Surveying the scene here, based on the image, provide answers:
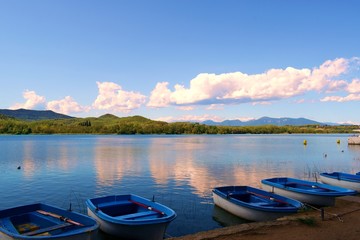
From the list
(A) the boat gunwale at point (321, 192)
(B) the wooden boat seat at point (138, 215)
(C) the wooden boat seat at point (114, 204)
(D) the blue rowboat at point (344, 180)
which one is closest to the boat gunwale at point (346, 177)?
(D) the blue rowboat at point (344, 180)

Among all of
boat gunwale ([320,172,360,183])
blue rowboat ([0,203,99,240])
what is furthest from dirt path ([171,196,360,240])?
boat gunwale ([320,172,360,183])

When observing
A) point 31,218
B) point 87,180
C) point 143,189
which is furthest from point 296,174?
point 31,218

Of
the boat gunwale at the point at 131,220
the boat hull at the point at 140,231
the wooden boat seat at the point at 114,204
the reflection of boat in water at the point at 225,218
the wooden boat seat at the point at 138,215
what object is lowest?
the reflection of boat in water at the point at 225,218

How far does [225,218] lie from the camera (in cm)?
2050

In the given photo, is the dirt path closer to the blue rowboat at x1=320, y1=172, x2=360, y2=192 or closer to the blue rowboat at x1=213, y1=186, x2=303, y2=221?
the blue rowboat at x1=213, y1=186, x2=303, y2=221

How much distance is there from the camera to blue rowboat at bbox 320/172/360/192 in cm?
2725

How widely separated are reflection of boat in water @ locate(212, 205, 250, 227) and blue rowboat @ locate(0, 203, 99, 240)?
29.5 ft

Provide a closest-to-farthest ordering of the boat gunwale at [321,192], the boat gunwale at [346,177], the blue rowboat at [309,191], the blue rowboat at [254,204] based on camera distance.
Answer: the blue rowboat at [254,204], the boat gunwale at [321,192], the blue rowboat at [309,191], the boat gunwale at [346,177]

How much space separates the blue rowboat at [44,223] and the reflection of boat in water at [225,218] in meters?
8.99

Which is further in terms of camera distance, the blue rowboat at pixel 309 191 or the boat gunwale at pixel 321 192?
the blue rowboat at pixel 309 191

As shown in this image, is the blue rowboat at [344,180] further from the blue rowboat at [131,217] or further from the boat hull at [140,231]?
the boat hull at [140,231]

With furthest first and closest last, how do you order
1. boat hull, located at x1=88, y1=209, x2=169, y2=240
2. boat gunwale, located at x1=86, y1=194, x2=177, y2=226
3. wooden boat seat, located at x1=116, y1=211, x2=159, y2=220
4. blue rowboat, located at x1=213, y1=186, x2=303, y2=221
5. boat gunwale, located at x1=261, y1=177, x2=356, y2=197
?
boat gunwale, located at x1=261, y1=177, x2=356, y2=197, blue rowboat, located at x1=213, y1=186, x2=303, y2=221, wooden boat seat, located at x1=116, y1=211, x2=159, y2=220, boat hull, located at x1=88, y1=209, x2=169, y2=240, boat gunwale, located at x1=86, y1=194, x2=177, y2=226

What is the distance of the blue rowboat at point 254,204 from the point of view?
58.6ft

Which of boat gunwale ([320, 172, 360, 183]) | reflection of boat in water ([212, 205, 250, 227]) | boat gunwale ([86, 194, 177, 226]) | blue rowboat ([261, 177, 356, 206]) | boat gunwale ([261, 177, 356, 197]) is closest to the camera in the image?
boat gunwale ([86, 194, 177, 226])
